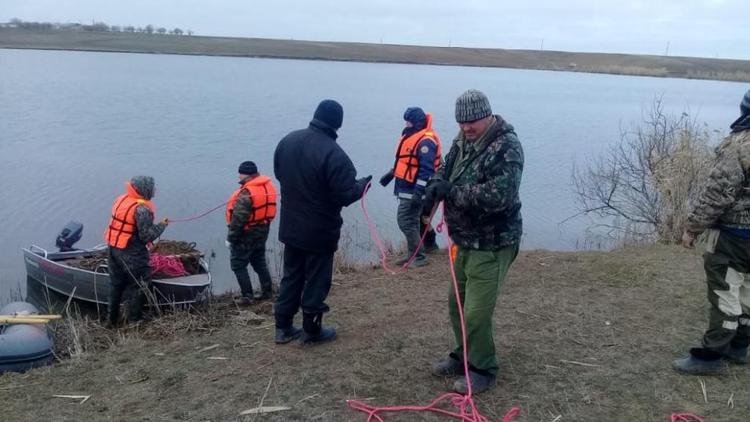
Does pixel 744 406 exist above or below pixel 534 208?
above

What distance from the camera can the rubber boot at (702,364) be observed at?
4.57 meters

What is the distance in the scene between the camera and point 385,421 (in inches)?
159

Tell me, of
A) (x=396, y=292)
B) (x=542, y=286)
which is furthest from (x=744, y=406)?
(x=396, y=292)

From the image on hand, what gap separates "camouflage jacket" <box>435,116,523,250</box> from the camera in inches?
155

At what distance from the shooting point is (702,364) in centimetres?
461

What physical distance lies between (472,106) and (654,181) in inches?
321

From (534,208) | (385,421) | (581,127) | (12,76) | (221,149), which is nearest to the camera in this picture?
(385,421)

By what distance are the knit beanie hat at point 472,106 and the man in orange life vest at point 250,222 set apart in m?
3.49

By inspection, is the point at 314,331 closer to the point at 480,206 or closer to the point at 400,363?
the point at 400,363

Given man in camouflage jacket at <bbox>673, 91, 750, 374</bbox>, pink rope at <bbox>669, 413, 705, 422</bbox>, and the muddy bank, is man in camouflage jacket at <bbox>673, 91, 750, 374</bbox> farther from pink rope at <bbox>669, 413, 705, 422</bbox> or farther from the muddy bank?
pink rope at <bbox>669, 413, 705, 422</bbox>

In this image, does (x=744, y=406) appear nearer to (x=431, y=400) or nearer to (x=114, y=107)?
(x=431, y=400)

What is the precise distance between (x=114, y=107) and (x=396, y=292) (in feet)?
68.8

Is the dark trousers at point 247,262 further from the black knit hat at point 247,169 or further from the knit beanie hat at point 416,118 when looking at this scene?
the knit beanie hat at point 416,118

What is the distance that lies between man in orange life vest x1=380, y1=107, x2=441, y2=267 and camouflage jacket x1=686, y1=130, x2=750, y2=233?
11.1 feet
